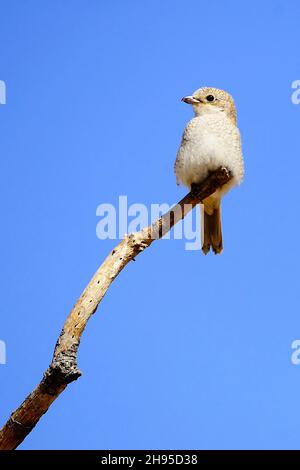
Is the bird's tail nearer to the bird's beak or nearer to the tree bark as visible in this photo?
the bird's beak

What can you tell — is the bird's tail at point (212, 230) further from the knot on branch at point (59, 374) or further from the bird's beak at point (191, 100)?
the knot on branch at point (59, 374)

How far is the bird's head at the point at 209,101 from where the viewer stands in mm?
6852

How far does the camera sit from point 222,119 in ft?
22.0

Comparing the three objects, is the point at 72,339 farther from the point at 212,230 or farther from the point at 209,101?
the point at 209,101

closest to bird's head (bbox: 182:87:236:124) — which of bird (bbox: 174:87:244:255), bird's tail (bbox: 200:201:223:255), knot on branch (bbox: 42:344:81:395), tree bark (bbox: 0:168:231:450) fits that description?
bird (bbox: 174:87:244:255)

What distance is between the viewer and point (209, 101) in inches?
271

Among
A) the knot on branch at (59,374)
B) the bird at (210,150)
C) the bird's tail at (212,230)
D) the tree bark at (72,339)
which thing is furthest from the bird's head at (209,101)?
the knot on branch at (59,374)

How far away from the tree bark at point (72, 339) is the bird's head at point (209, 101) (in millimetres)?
1683

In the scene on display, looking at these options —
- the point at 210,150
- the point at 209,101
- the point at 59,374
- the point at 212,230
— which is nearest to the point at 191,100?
the point at 209,101
